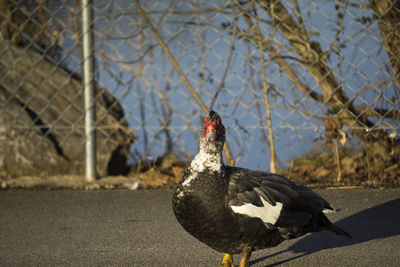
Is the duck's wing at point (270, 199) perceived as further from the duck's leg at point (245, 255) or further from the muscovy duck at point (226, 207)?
the duck's leg at point (245, 255)

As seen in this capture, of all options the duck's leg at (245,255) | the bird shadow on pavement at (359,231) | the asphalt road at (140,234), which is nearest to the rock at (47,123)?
the asphalt road at (140,234)

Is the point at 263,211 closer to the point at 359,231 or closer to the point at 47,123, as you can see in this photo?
the point at 359,231

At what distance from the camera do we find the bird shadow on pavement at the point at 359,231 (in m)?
2.30

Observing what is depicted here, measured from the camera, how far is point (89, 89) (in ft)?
12.7

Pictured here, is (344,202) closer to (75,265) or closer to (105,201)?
(105,201)

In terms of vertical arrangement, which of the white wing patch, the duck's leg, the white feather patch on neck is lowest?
the duck's leg

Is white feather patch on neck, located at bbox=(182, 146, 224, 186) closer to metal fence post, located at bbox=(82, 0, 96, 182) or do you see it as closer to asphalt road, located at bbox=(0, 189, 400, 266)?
asphalt road, located at bbox=(0, 189, 400, 266)

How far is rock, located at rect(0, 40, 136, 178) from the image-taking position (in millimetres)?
3955

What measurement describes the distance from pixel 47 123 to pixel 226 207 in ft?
8.83

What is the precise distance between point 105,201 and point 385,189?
1.85 m

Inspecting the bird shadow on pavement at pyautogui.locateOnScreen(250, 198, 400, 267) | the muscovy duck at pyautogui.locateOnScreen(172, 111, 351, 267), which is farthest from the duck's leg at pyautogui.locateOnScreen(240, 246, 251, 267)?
the bird shadow on pavement at pyautogui.locateOnScreen(250, 198, 400, 267)

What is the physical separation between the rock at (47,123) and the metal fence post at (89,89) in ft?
0.32

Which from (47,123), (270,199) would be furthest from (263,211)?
(47,123)

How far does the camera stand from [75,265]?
208cm
